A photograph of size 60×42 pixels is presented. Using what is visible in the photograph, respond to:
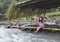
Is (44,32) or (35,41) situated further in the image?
(44,32)

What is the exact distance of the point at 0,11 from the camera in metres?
86.4

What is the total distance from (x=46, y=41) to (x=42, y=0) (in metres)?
4.18

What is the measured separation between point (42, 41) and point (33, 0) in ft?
13.4

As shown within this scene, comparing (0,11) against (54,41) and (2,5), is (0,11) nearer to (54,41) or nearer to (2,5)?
(2,5)

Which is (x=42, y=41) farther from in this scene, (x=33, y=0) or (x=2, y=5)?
(x=2, y=5)

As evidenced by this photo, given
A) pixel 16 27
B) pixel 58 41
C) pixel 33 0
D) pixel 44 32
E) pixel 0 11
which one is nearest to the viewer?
pixel 58 41

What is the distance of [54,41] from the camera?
2147cm

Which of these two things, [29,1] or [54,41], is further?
[29,1]

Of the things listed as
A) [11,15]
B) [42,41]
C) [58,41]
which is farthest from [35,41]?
[11,15]

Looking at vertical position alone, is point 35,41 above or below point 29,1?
below

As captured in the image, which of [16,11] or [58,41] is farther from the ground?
[16,11]

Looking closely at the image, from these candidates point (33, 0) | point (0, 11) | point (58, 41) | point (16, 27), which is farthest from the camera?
point (0, 11)

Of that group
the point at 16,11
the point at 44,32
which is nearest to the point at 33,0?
the point at 16,11

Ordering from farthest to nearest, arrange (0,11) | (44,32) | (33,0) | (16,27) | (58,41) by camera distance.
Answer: (0,11) → (16,27) → (44,32) → (33,0) → (58,41)
